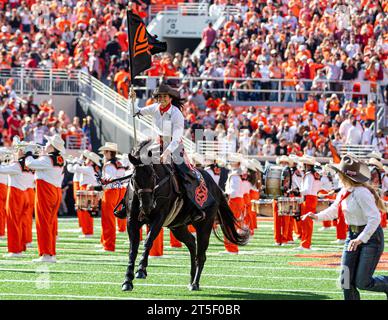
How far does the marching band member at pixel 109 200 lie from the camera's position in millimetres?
20375

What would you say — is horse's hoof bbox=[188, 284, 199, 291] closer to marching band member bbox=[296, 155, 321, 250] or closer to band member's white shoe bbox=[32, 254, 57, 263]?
band member's white shoe bbox=[32, 254, 57, 263]

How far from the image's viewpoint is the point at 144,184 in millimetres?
14203

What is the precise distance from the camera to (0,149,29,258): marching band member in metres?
18.9

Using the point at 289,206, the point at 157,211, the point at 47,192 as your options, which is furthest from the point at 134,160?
the point at 289,206

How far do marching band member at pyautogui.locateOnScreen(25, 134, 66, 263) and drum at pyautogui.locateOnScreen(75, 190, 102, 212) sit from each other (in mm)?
4211

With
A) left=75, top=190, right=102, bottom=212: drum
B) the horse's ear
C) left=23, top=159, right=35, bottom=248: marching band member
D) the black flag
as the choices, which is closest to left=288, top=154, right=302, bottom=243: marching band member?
left=75, top=190, right=102, bottom=212: drum

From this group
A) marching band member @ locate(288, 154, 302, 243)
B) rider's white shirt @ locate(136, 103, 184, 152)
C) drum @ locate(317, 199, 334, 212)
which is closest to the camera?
rider's white shirt @ locate(136, 103, 184, 152)

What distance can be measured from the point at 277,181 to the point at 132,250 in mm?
8229

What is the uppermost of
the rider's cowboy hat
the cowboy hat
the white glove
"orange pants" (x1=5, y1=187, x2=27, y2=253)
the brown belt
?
the rider's cowboy hat

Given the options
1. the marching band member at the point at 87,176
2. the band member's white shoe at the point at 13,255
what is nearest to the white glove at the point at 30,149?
the band member's white shoe at the point at 13,255

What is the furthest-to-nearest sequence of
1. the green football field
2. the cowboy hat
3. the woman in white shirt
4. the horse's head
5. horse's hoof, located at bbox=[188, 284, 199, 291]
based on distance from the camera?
horse's hoof, located at bbox=[188, 284, 199, 291] → the horse's head → the green football field → the cowboy hat → the woman in white shirt

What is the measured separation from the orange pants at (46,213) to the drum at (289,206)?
17.8 feet

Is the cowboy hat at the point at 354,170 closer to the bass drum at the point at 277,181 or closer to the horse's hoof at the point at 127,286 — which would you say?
the horse's hoof at the point at 127,286

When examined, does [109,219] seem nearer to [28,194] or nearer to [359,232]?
[28,194]
